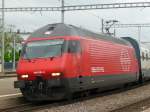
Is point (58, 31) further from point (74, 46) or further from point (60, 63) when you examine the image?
point (60, 63)

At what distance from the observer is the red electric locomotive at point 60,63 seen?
1773 centimetres

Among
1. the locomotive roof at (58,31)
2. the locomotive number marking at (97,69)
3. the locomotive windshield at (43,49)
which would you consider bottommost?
the locomotive number marking at (97,69)

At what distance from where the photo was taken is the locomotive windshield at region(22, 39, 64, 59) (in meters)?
18.4

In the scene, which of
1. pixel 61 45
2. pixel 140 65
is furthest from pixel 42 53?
pixel 140 65

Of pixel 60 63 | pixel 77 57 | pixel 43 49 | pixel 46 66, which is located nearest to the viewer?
pixel 60 63

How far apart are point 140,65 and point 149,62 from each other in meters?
3.88

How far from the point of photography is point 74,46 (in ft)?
61.4

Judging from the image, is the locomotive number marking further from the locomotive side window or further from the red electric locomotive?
the locomotive side window

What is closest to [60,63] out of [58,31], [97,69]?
[58,31]

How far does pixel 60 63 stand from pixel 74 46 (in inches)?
48.8

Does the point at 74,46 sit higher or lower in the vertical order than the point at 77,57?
higher

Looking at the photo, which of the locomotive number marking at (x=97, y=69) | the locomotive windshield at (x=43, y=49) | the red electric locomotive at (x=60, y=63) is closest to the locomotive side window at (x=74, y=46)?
the red electric locomotive at (x=60, y=63)

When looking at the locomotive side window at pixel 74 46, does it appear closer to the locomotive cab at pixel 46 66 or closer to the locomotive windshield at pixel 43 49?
the locomotive cab at pixel 46 66

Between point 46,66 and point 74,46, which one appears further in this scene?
point 74,46
